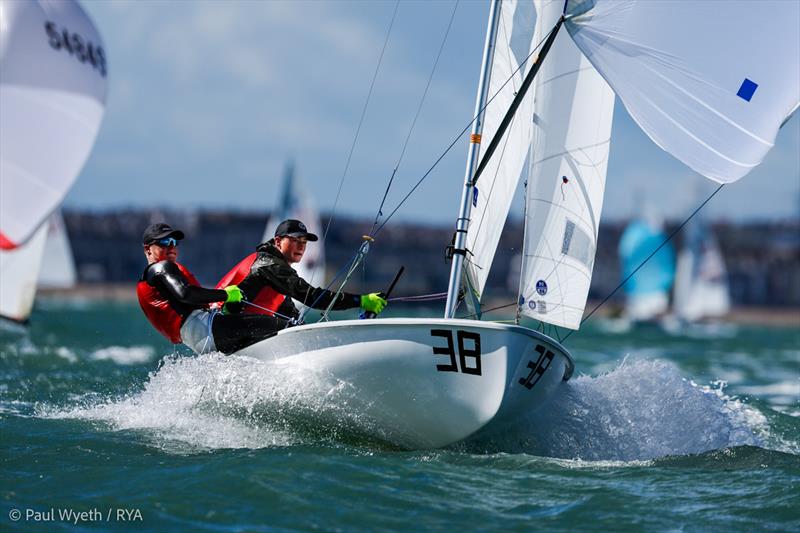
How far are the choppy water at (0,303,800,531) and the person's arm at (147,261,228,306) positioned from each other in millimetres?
462

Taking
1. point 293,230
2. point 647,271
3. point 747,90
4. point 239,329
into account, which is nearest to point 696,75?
point 747,90

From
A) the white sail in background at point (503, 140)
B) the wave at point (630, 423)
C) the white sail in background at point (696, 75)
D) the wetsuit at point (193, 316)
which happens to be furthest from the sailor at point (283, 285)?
the white sail in background at point (696, 75)

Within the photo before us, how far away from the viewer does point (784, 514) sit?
638 cm

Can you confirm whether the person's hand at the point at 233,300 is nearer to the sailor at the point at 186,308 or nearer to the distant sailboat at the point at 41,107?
the sailor at the point at 186,308

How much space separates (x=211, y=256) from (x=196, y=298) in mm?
93420

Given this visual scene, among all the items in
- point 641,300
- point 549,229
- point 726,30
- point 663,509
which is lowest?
point 663,509

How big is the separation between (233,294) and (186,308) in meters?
0.58

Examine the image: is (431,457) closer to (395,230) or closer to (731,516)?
(731,516)

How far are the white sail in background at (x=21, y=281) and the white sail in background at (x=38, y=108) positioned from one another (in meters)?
8.61

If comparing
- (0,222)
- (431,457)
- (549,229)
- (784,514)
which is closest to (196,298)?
(0,222)

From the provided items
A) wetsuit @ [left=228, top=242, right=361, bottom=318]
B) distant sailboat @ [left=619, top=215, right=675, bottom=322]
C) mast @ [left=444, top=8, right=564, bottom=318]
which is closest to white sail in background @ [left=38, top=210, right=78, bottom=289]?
wetsuit @ [left=228, top=242, right=361, bottom=318]

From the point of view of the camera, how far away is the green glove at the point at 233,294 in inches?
310

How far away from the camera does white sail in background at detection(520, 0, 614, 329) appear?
26.9 ft

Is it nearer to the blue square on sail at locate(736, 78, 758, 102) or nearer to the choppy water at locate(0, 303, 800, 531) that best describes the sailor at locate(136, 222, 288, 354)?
the choppy water at locate(0, 303, 800, 531)
